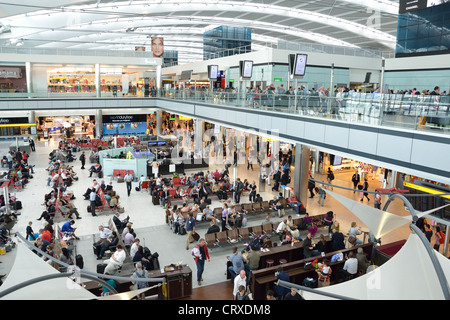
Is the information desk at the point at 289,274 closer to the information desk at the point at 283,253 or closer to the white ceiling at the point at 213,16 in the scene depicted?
the information desk at the point at 283,253

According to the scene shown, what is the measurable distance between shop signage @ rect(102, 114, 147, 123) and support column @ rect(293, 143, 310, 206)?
26.1 metres

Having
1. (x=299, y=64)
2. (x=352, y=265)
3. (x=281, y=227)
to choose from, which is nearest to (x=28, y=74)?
(x=299, y=64)

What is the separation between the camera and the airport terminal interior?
8859 mm

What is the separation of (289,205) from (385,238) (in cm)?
463

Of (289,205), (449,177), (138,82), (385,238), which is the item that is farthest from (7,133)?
(449,177)

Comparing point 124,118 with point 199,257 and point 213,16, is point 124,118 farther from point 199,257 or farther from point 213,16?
point 199,257

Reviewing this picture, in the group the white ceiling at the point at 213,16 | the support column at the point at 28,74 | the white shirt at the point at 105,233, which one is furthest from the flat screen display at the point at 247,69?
the support column at the point at 28,74

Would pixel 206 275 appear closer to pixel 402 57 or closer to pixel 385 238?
pixel 385 238

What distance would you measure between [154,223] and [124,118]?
25812 millimetres

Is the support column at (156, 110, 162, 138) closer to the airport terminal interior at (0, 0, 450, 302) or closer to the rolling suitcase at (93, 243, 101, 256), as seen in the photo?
the airport terminal interior at (0, 0, 450, 302)

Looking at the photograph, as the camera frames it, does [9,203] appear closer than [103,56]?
Yes

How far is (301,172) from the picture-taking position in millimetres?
17688

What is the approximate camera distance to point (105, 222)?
15750 millimetres

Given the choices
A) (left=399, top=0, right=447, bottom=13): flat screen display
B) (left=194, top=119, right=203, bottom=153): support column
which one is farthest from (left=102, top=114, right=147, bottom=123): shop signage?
(left=399, top=0, right=447, bottom=13): flat screen display
